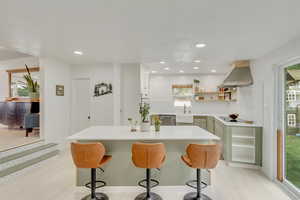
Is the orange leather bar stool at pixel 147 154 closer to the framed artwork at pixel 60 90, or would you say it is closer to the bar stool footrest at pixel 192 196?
the bar stool footrest at pixel 192 196

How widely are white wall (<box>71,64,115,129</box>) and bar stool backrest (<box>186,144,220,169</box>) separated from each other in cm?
311

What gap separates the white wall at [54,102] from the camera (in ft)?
13.4

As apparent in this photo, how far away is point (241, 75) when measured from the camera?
4137 mm

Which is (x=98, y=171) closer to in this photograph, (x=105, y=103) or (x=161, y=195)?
(x=161, y=195)

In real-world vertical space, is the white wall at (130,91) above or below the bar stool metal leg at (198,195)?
above

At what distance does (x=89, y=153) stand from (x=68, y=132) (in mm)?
3218

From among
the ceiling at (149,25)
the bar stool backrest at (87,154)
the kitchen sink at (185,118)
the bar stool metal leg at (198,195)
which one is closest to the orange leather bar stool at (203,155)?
the bar stool metal leg at (198,195)

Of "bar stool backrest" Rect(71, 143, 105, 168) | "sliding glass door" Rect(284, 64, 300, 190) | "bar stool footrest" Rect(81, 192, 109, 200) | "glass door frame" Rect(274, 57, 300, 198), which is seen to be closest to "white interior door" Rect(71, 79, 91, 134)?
"bar stool footrest" Rect(81, 192, 109, 200)

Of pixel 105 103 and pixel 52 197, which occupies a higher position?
pixel 105 103

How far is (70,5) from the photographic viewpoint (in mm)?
1739

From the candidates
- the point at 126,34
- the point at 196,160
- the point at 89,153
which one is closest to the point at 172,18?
the point at 126,34

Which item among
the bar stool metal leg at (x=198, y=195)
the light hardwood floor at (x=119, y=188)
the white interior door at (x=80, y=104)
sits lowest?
the light hardwood floor at (x=119, y=188)

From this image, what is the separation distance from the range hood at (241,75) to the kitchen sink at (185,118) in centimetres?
214

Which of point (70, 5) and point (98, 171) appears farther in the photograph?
point (98, 171)
